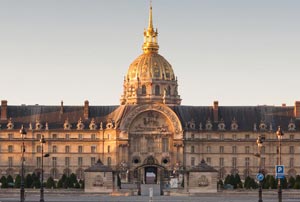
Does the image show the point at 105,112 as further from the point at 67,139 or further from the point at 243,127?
the point at 243,127

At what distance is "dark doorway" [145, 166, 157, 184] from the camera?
504 ft

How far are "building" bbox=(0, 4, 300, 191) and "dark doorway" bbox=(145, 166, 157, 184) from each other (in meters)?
0.40

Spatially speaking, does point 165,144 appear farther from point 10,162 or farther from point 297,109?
point 10,162

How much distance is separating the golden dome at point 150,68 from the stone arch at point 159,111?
24.4 metres

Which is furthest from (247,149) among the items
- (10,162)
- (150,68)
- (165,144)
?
(10,162)

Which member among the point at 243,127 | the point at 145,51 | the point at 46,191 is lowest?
the point at 46,191

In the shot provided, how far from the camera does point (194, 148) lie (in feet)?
506

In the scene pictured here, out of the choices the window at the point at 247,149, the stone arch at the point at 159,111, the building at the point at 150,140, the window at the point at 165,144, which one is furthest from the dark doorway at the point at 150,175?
the window at the point at 247,149

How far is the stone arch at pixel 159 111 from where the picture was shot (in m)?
153

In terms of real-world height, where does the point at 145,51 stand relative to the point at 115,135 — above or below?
above

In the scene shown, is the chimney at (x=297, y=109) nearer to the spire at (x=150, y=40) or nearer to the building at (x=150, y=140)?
the building at (x=150, y=140)

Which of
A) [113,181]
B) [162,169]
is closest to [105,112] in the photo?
[162,169]

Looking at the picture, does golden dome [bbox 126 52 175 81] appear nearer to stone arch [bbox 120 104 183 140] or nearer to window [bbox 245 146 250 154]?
stone arch [bbox 120 104 183 140]

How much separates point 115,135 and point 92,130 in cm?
441
